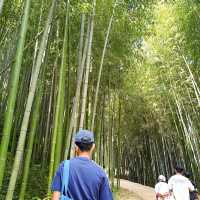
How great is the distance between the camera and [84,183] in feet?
5.84

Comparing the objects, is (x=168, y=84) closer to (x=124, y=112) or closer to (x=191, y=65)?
(x=191, y=65)

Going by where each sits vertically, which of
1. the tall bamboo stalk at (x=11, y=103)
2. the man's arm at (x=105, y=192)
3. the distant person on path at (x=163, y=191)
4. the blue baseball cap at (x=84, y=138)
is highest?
the tall bamboo stalk at (x=11, y=103)

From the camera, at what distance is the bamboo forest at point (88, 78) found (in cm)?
404

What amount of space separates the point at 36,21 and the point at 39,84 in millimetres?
1347

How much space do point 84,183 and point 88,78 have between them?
4.58m

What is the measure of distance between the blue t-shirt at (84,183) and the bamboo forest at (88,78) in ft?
4.47

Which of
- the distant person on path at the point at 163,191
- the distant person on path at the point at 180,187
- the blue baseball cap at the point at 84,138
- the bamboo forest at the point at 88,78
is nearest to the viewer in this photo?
the blue baseball cap at the point at 84,138

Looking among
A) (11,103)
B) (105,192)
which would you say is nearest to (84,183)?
(105,192)

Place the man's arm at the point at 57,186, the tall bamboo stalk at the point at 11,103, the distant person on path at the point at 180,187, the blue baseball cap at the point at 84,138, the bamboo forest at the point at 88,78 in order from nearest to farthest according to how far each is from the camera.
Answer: the man's arm at the point at 57,186
the blue baseball cap at the point at 84,138
the tall bamboo stalk at the point at 11,103
the bamboo forest at the point at 88,78
the distant person on path at the point at 180,187

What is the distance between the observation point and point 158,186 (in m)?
5.49

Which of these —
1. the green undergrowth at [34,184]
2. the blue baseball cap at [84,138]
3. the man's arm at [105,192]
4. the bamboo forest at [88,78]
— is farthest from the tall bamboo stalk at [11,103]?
the green undergrowth at [34,184]

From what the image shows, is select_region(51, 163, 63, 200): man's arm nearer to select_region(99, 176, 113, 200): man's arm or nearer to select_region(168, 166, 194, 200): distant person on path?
select_region(99, 176, 113, 200): man's arm

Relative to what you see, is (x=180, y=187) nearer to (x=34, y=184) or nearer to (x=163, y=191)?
(x=163, y=191)

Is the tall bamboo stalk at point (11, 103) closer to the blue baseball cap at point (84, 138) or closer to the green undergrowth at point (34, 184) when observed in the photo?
the blue baseball cap at point (84, 138)
